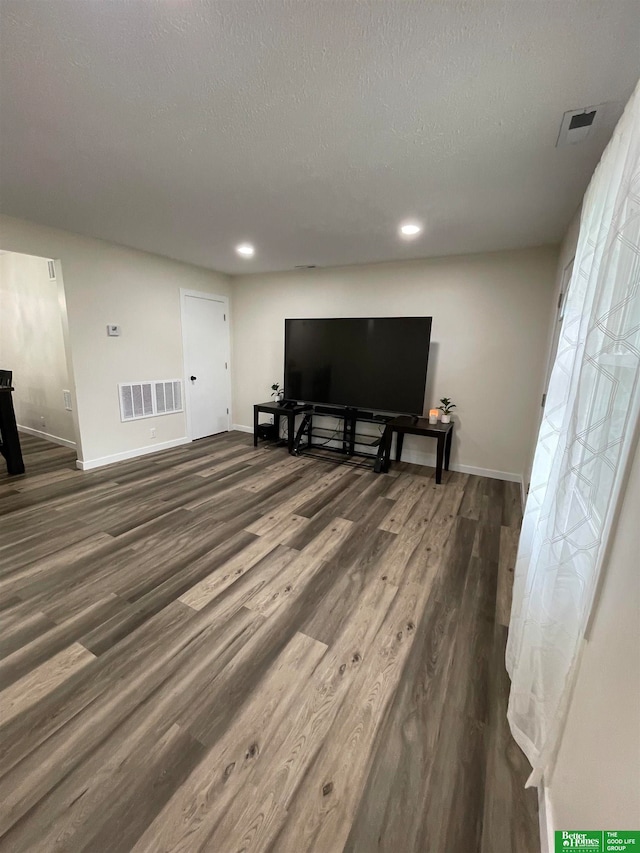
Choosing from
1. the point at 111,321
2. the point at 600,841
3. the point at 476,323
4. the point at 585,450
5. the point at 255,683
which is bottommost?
the point at 255,683

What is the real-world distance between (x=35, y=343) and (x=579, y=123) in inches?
239

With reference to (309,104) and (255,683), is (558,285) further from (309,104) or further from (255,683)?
(255,683)

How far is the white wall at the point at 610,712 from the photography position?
0.65m

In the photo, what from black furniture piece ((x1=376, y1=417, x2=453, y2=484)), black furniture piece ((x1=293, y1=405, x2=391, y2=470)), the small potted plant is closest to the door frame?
black furniture piece ((x1=293, y1=405, x2=391, y2=470))

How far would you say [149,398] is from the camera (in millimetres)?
4414

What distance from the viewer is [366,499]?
10.8 ft

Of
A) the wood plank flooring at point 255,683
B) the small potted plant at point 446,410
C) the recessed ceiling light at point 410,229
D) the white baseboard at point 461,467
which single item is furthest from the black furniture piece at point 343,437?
the recessed ceiling light at point 410,229

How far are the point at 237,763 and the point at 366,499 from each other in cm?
227

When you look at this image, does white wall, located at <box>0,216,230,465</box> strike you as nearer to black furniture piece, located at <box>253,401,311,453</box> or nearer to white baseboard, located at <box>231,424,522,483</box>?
black furniture piece, located at <box>253,401,311,453</box>

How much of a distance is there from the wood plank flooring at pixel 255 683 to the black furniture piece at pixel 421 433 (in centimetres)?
87

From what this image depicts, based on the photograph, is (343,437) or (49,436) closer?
(343,437)

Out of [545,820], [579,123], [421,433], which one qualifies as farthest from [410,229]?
[545,820]

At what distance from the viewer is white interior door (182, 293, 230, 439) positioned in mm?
4805

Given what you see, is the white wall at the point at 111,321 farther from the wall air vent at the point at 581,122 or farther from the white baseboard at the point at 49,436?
the wall air vent at the point at 581,122
